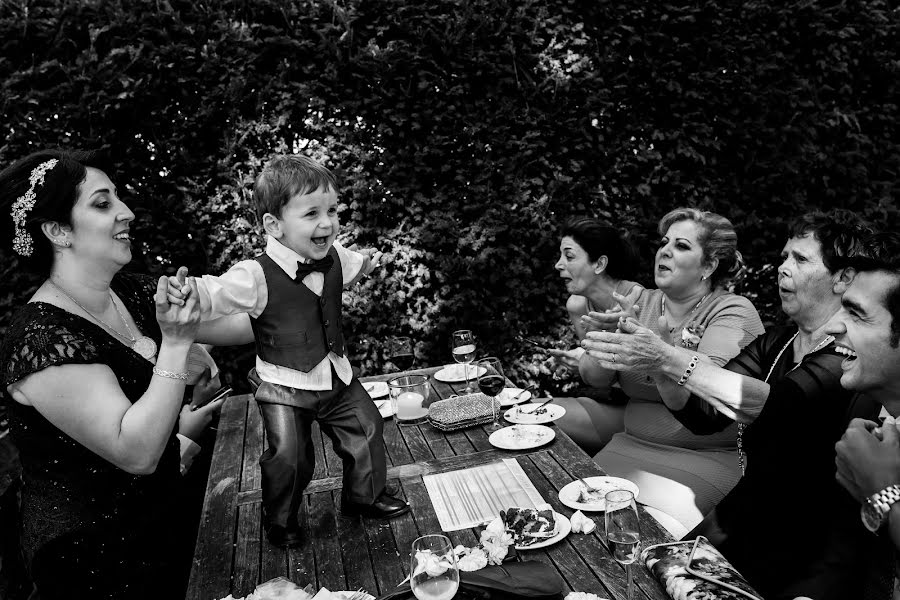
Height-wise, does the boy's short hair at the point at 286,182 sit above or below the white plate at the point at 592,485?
above

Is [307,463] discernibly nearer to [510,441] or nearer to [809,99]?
[510,441]

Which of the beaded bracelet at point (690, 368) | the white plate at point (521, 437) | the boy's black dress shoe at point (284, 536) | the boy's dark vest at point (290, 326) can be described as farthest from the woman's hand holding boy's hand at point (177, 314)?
the beaded bracelet at point (690, 368)

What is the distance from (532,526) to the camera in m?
1.74

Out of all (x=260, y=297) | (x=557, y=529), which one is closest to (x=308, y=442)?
(x=260, y=297)

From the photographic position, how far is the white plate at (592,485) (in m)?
1.88

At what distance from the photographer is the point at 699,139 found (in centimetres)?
493

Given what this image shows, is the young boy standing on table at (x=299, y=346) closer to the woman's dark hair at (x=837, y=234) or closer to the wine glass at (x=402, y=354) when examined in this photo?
the wine glass at (x=402, y=354)

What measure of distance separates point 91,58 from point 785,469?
4441 mm

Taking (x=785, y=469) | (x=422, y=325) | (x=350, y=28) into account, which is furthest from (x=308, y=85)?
(x=785, y=469)

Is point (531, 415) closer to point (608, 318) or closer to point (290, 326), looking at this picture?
point (608, 318)

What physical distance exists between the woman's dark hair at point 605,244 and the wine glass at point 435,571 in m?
2.79

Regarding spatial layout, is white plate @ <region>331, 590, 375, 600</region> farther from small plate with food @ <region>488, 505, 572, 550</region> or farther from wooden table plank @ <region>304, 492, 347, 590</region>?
small plate with food @ <region>488, 505, 572, 550</region>

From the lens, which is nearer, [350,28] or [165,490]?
[165,490]

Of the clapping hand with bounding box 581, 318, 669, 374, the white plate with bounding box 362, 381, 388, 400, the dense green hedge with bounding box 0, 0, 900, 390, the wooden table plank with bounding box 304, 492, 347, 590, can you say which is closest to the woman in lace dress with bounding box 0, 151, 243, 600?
the wooden table plank with bounding box 304, 492, 347, 590
